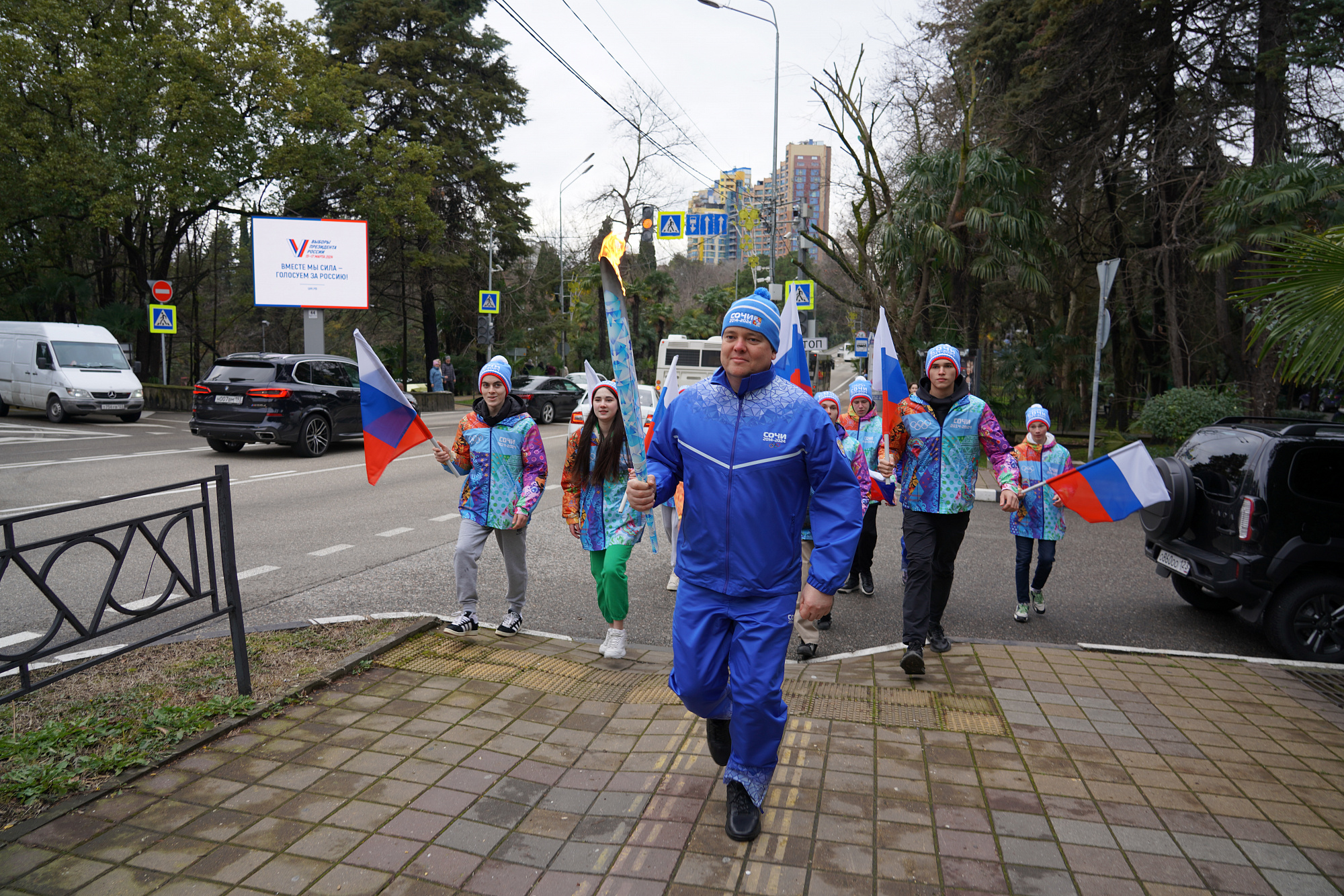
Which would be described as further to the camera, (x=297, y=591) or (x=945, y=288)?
(x=945, y=288)

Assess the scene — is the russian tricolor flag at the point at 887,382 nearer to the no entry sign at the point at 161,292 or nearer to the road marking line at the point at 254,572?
the road marking line at the point at 254,572

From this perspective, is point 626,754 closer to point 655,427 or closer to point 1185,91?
point 655,427

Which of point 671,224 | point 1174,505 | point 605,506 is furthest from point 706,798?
point 671,224

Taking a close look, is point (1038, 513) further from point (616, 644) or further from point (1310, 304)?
point (616, 644)

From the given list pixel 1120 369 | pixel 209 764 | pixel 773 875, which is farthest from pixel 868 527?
pixel 1120 369

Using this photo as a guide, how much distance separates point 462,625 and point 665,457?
2620mm

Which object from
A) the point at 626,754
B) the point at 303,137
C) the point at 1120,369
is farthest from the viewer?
the point at 303,137

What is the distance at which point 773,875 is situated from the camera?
2924 millimetres

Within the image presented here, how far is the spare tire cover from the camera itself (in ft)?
20.4

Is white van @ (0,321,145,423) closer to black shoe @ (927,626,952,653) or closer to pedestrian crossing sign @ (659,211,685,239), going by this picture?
pedestrian crossing sign @ (659,211,685,239)

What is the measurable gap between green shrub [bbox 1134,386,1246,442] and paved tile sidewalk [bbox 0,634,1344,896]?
858 centimetres

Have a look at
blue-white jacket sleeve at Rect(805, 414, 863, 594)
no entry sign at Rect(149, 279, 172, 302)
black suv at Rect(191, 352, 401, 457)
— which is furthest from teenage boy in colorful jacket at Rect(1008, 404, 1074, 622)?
no entry sign at Rect(149, 279, 172, 302)

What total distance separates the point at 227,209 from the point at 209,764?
96.0ft

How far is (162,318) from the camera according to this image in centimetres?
2272
